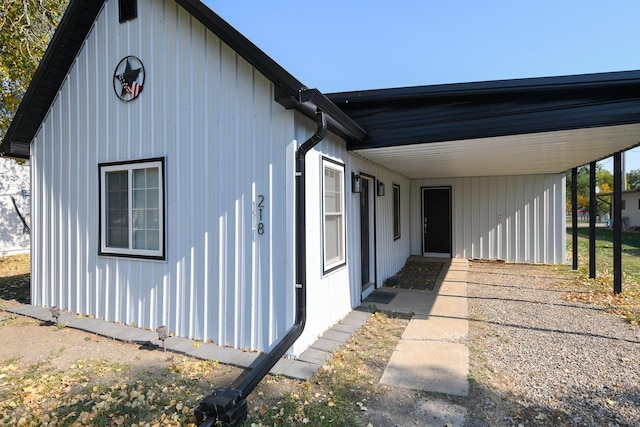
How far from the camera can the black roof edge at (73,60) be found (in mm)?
3402

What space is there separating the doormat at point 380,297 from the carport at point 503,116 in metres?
2.31

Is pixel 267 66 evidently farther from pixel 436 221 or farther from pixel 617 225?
pixel 436 221

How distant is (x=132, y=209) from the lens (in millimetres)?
4652

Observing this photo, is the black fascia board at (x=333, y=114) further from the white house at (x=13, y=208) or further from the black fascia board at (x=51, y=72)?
the white house at (x=13, y=208)

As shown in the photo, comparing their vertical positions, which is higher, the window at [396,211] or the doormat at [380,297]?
the window at [396,211]

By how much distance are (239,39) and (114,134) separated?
2.34m

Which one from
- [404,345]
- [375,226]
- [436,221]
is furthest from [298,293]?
[436,221]

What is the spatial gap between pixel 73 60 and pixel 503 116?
5857mm

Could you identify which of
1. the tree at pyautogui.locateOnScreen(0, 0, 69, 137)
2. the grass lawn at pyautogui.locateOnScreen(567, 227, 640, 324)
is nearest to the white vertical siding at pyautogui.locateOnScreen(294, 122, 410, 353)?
the grass lawn at pyautogui.locateOnScreen(567, 227, 640, 324)

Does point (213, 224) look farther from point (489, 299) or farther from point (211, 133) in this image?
point (489, 299)

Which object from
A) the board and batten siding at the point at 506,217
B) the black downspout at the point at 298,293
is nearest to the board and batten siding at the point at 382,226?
the board and batten siding at the point at 506,217

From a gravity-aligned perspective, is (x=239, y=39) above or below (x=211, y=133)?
above

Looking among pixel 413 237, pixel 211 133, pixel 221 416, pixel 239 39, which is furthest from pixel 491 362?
pixel 413 237

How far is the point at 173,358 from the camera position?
12.2 ft
